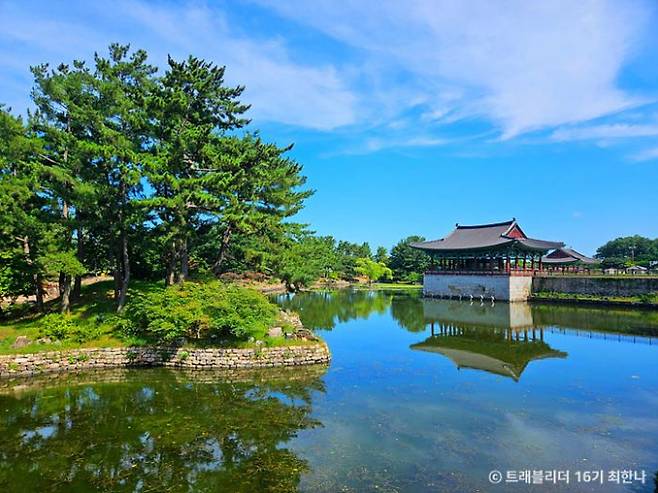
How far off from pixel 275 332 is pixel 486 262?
37.2 m

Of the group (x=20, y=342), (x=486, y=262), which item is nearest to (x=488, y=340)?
(x=20, y=342)

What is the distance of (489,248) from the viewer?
47.3m

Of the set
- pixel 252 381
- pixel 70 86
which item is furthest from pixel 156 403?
pixel 70 86

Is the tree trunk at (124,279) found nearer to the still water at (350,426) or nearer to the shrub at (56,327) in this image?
the shrub at (56,327)

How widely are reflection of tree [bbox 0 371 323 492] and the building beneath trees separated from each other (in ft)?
120

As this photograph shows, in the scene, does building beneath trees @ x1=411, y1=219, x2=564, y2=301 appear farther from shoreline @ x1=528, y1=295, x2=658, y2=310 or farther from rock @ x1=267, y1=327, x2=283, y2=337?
rock @ x1=267, y1=327, x2=283, y2=337

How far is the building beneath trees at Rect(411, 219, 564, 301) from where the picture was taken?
45.7 meters

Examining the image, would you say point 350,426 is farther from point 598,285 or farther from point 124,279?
point 598,285

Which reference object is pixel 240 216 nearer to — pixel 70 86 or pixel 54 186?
pixel 54 186

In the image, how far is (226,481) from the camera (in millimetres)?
8227

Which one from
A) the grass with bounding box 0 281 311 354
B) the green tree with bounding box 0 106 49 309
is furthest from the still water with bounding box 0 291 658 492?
the green tree with bounding box 0 106 49 309

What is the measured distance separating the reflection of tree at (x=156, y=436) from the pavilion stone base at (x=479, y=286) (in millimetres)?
35913

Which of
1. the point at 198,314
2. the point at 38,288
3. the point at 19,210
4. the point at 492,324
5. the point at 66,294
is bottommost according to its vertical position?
the point at 492,324

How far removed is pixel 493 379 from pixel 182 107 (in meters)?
17.1
